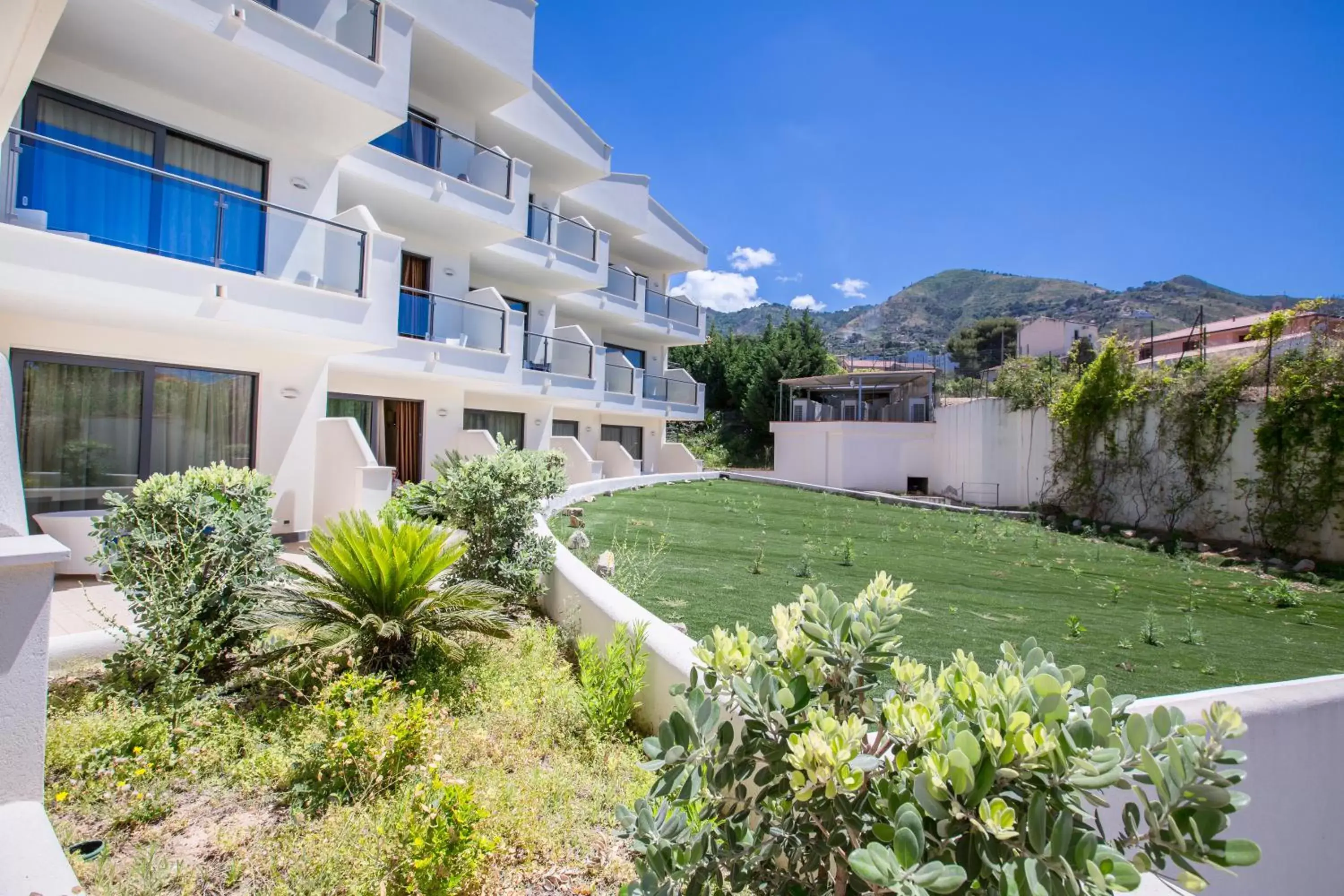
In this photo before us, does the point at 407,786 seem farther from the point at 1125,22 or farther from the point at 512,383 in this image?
the point at 1125,22

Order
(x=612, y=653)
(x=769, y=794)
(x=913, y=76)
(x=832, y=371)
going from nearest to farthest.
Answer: (x=769, y=794)
(x=612, y=653)
(x=913, y=76)
(x=832, y=371)

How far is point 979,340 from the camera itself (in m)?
69.0

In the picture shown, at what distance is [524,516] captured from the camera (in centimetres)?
643

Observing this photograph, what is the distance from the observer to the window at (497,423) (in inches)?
696

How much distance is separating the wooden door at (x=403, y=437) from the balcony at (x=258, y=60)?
5.93 meters

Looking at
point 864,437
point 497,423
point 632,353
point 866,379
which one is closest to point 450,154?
point 497,423

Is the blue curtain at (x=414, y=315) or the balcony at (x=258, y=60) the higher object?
the balcony at (x=258, y=60)

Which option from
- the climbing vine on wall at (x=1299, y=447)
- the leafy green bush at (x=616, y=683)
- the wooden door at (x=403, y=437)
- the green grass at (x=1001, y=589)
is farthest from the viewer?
the wooden door at (x=403, y=437)

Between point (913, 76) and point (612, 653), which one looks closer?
point (612, 653)

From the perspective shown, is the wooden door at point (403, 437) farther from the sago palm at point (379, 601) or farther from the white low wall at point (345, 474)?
the sago palm at point (379, 601)

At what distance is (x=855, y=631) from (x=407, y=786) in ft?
8.38

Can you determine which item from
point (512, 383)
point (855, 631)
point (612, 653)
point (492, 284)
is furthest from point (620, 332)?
point (855, 631)

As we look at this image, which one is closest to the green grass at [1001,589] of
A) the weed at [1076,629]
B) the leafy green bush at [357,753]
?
the weed at [1076,629]

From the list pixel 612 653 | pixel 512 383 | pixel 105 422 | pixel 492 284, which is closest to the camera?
pixel 612 653
